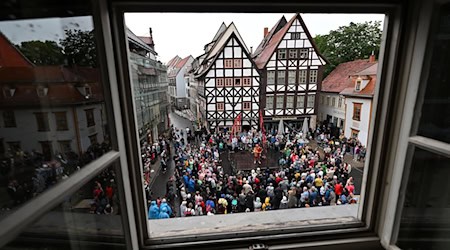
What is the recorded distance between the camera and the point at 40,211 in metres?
0.35

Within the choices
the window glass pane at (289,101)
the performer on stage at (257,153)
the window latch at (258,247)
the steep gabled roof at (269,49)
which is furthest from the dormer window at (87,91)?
the window glass pane at (289,101)

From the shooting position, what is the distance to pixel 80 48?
0.47m

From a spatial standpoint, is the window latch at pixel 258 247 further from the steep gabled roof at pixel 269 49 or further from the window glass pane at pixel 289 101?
the window glass pane at pixel 289 101

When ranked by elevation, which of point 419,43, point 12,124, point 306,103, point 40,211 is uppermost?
point 419,43

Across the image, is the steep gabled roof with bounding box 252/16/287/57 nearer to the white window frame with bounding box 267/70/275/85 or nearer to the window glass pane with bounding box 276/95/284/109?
the white window frame with bounding box 267/70/275/85

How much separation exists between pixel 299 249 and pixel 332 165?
4.11m

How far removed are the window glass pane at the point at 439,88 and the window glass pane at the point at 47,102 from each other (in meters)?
0.77

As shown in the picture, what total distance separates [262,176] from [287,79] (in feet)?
11.9

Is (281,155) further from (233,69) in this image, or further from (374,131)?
(374,131)

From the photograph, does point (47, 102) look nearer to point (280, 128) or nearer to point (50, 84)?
point (50, 84)

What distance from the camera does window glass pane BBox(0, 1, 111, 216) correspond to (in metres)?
0.33

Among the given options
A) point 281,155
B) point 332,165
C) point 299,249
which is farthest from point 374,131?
point 281,155

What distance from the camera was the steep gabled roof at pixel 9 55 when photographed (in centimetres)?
32

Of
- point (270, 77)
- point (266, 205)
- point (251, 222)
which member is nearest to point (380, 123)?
point (251, 222)
